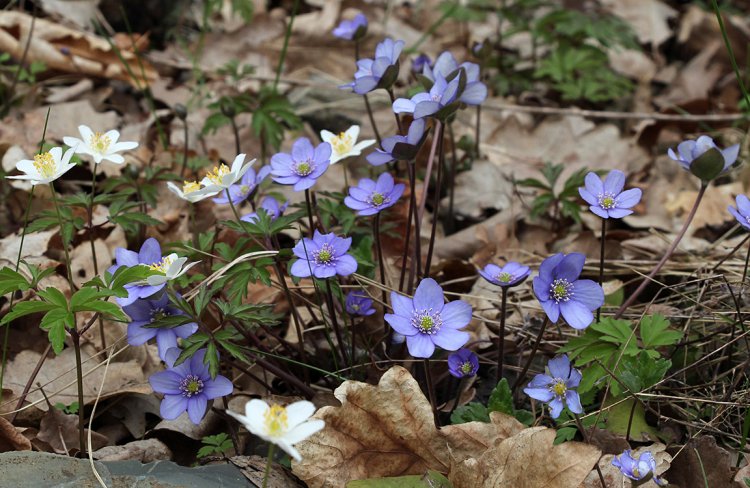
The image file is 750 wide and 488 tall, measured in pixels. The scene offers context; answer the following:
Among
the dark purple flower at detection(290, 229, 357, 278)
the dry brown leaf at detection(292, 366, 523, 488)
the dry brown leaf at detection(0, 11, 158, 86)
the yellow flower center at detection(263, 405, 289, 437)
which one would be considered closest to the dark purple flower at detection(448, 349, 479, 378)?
the dry brown leaf at detection(292, 366, 523, 488)

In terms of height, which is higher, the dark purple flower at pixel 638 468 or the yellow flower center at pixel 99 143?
the yellow flower center at pixel 99 143

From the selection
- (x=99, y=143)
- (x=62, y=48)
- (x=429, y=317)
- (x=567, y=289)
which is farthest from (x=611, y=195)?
(x=62, y=48)

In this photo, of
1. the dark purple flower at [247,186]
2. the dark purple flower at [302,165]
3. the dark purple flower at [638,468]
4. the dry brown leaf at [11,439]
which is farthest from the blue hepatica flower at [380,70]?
the dry brown leaf at [11,439]

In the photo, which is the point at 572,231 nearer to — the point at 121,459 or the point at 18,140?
the point at 121,459

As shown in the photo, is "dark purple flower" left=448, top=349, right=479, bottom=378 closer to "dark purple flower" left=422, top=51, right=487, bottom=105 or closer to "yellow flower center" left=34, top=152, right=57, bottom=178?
"dark purple flower" left=422, top=51, right=487, bottom=105

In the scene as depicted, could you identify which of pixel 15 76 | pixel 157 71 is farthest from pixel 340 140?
pixel 157 71

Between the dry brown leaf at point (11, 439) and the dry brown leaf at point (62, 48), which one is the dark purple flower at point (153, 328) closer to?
the dry brown leaf at point (11, 439)
